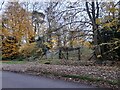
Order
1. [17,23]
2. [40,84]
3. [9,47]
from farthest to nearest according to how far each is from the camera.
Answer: [9,47] → [17,23] → [40,84]

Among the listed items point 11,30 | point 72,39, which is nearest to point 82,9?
point 72,39

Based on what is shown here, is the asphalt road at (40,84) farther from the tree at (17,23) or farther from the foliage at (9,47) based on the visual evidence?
the foliage at (9,47)

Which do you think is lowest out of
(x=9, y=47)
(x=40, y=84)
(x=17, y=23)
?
(x=40, y=84)

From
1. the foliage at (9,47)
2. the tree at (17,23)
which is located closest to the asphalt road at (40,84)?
the tree at (17,23)

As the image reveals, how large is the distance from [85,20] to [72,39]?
185 cm

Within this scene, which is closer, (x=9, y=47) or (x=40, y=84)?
(x=40, y=84)

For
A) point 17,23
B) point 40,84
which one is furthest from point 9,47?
point 40,84

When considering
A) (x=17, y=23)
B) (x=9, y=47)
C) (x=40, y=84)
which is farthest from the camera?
(x=9, y=47)

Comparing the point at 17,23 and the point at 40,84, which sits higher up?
the point at 17,23

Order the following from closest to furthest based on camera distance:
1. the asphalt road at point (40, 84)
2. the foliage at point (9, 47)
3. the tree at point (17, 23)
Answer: the asphalt road at point (40, 84), the tree at point (17, 23), the foliage at point (9, 47)

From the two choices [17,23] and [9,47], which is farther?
[9,47]

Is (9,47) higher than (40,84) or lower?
higher

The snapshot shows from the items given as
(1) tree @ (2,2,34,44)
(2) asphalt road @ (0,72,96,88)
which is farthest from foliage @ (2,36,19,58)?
(2) asphalt road @ (0,72,96,88)

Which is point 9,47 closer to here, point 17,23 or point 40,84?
point 17,23
